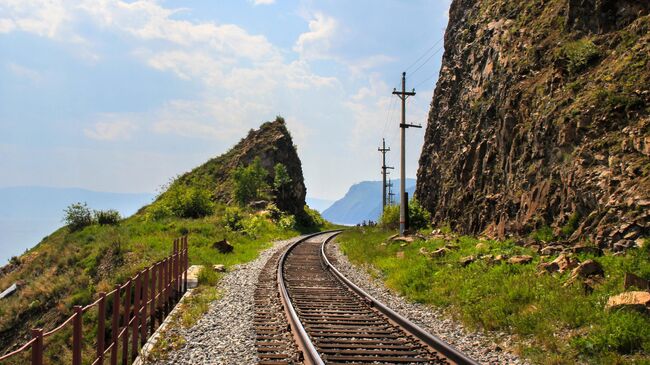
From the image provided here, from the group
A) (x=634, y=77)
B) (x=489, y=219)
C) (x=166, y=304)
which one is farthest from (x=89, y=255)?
(x=634, y=77)

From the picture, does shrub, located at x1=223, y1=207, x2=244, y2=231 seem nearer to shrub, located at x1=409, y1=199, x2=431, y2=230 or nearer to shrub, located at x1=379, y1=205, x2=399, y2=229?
shrub, located at x1=379, y1=205, x2=399, y2=229

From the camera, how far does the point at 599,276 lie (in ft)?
30.8

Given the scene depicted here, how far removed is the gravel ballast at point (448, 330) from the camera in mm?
7295

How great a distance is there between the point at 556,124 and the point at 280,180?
40.6 metres

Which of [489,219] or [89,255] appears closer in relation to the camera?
[489,219]

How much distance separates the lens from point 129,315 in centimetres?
853

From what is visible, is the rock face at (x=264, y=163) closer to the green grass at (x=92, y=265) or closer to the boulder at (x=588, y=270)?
the green grass at (x=92, y=265)

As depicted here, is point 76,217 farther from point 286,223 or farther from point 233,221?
point 286,223

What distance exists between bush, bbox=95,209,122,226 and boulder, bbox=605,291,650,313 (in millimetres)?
31046

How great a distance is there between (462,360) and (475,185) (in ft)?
53.9

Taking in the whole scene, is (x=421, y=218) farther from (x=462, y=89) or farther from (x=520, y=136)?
(x=520, y=136)

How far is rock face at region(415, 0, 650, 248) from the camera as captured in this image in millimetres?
12211

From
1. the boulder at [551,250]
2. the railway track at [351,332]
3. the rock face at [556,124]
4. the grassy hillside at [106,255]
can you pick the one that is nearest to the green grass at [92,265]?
the grassy hillside at [106,255]

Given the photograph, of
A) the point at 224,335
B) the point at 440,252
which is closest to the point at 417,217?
the point at 440,252
